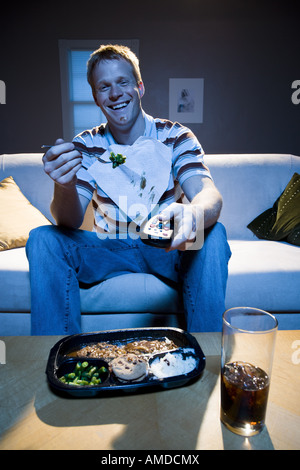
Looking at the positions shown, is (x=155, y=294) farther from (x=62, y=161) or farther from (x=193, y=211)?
(x=62, y=161)

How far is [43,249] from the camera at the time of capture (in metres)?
1.18

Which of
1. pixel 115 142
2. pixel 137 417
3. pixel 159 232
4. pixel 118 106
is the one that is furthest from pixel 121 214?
pixel 137 417

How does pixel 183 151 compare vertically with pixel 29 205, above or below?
above

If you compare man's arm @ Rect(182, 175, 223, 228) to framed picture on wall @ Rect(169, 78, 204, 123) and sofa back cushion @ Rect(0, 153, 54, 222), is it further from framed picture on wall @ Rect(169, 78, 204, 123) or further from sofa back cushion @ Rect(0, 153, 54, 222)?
framed picture on wall @ Rect(169, 78, 204, 123)

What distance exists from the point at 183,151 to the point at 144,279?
54 centimetres

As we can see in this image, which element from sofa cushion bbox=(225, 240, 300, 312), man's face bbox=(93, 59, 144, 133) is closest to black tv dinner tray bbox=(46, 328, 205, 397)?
sofa cushion bbox=(225, 240, 300, 312)

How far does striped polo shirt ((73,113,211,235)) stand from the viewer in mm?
1382

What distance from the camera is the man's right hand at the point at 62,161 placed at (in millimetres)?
1035

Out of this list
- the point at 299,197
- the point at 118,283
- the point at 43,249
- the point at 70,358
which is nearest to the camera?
the point at 70,358

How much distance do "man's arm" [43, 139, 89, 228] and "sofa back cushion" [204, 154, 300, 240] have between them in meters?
0.82

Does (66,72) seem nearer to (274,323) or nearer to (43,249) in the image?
(43,249)

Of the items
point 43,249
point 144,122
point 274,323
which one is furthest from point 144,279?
point 274,323

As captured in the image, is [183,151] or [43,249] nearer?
[43,249]

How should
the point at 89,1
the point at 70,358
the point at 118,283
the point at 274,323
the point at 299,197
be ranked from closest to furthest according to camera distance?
the point at 274,323
the point at 70,358
the point at 118,283
the point at 299,197
the point at 89,1
